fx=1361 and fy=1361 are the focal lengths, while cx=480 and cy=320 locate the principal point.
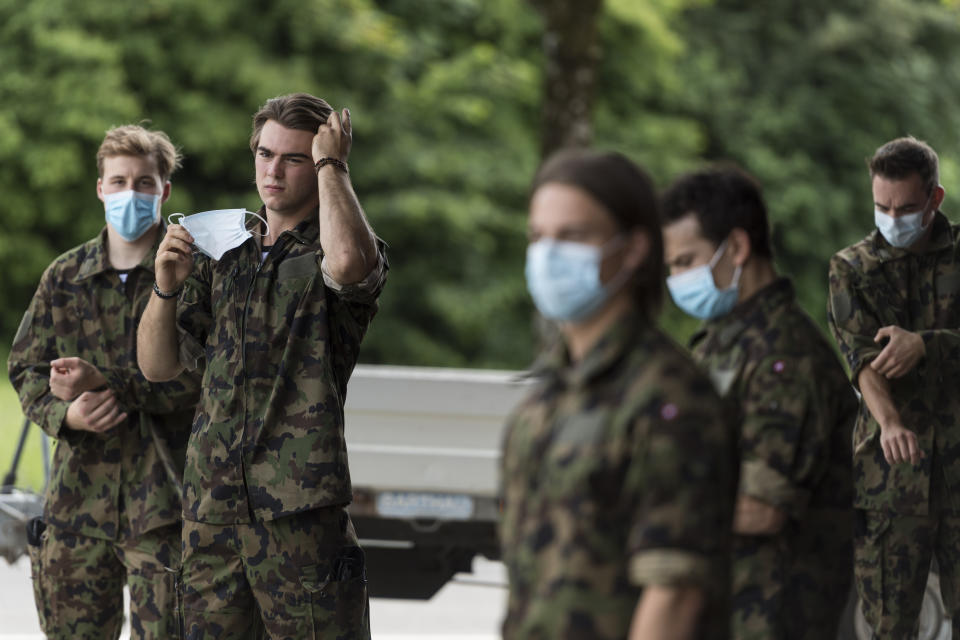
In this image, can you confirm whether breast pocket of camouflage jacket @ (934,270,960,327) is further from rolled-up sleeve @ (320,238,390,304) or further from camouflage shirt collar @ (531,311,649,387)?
camouflage shirt collar @ (531,311,649,387)

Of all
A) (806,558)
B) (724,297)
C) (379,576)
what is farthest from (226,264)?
(379,576)

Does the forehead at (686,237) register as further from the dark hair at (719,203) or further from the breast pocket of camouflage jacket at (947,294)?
the breast pocket of camouflage jacket at (947,294)

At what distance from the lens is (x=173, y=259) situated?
3953 mm

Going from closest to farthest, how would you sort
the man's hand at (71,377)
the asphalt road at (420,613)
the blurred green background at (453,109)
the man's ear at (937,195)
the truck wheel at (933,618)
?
the man's hand at (71,377) < the man's ear at (937,195) < the truck wheel at (933,618) < the asphalt road at (420,613) < the blurred green background at (453,109)

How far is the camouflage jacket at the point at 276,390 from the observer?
381cm

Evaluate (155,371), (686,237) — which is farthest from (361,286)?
(686,237)

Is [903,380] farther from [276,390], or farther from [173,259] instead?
[173,259]

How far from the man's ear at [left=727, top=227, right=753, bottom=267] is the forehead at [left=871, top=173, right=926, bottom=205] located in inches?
67.4

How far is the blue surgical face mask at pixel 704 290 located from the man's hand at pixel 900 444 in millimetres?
1641

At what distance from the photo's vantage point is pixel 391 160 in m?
16.1

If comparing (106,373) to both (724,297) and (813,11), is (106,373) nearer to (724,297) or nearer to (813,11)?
(724,297)

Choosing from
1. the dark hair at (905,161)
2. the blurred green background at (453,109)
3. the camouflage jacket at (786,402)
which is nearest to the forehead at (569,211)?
the camouflage jacket at (786,402)

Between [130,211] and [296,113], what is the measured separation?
3.27 ft

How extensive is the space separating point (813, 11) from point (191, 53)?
9328mm
